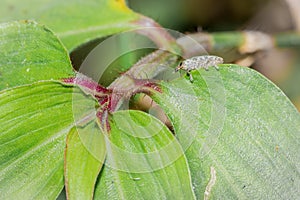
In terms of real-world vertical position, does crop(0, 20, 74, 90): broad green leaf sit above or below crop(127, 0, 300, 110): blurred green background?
above

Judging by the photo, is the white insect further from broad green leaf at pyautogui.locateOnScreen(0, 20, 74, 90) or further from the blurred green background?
the blurred green background

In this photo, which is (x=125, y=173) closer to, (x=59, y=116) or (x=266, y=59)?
(x=59, y=116)

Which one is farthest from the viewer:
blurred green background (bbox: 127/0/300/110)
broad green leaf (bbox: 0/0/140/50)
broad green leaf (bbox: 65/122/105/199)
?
blurred green background (bbox: 127/0/300/110)

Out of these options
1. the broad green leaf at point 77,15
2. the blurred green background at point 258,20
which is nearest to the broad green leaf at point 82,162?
the broad green leaf at point 77,15

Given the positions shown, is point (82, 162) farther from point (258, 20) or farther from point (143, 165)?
point (258, 20)

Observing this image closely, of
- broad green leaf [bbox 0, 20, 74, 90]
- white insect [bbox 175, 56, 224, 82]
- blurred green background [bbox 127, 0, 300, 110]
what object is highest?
white insect [bbox 175, 56, 224, 82]

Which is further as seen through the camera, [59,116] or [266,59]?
[266,59]

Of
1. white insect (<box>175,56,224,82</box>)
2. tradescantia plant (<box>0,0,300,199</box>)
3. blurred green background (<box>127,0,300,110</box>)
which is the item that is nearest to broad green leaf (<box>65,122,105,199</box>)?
tradescantia plant (<box>0,0,300,199</box>)

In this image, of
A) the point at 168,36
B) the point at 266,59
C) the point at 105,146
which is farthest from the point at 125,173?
the point at 266,59

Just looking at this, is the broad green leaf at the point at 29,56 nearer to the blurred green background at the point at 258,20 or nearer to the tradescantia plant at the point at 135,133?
the tradescantia plant at the point at 135,133
